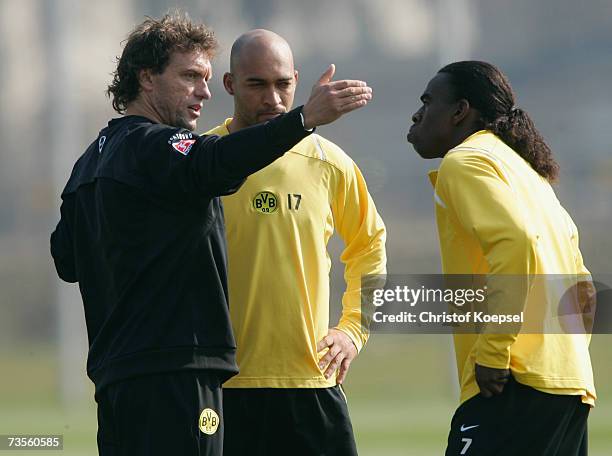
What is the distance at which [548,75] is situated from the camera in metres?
10.3

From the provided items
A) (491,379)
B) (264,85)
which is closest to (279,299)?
(264,85)

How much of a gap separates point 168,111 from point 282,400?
1073mm

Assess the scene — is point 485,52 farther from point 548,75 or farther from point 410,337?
point 410,337

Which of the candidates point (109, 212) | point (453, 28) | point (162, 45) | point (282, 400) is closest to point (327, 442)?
point (282, 400)

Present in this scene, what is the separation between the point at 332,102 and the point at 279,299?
100 centimetres

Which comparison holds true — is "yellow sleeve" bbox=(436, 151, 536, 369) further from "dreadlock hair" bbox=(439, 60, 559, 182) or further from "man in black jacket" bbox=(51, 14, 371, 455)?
"man in black jacket" bbox=(51, 14, 371, 455)

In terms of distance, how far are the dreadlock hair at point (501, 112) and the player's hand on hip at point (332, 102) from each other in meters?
0.66

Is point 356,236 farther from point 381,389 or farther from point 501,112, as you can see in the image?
point 381,389

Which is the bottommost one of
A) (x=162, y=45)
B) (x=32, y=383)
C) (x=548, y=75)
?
(x=32, y=383)

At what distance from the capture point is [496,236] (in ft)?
10.1

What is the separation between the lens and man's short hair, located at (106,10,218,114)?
325cm

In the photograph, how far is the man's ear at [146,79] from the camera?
3.26 meters

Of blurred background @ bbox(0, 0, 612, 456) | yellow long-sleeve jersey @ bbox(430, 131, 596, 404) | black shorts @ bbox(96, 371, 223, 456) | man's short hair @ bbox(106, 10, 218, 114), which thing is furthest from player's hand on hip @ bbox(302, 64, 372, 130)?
blurred background @ bbox(0, 0, 612, 456)

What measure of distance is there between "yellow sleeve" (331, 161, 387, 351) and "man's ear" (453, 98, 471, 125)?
0.56m
